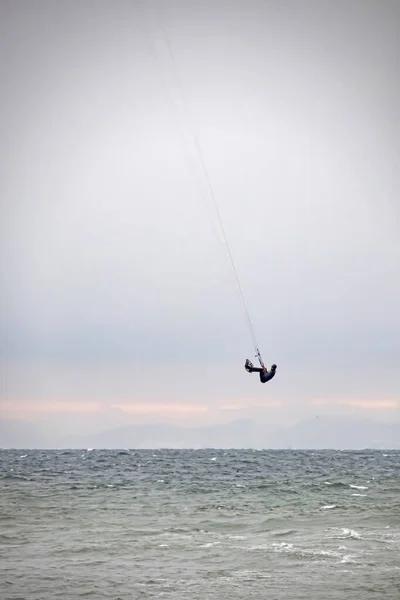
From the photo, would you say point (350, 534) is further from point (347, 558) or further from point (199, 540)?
point (199, 540)

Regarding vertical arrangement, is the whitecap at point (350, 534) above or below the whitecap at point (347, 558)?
above

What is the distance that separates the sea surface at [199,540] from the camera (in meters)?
26.0

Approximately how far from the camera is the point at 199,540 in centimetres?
3419

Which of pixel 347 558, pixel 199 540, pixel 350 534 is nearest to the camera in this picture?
pixel 347 558

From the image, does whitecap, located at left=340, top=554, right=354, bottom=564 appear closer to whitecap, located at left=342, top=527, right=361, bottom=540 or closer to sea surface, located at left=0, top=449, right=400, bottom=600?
sea surface, located at left=0, top=449, right=400, bottom=600

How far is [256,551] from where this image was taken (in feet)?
105

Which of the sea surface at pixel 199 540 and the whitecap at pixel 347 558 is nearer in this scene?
the sea surface at pixel 199 540

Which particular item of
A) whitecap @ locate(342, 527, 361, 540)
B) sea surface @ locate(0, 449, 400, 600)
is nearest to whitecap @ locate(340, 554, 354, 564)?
sea surface @ locate(0, 449, 400, 600)

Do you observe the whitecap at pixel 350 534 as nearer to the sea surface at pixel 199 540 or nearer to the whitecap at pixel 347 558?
the sea surface at pixel 199 540

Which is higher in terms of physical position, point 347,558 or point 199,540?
point 199,540

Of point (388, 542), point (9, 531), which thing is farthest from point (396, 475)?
point (9, 531)

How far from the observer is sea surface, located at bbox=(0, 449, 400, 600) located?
85.5ft

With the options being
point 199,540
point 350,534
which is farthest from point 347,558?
point 199,540

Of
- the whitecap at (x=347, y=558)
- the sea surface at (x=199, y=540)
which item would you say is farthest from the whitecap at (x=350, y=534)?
the whitecap at (x=347, y=558)
